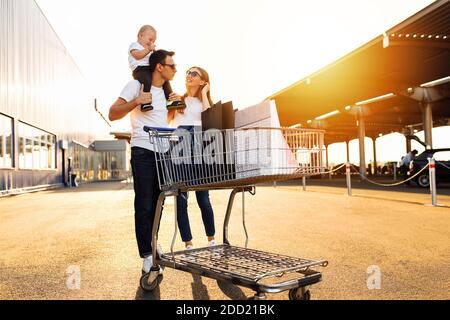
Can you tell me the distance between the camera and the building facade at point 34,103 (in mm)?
18375

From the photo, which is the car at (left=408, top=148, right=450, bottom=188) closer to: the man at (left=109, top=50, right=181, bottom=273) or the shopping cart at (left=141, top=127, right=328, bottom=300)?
the shopping cart at (left=141, top=127, right=328, bottom=300)

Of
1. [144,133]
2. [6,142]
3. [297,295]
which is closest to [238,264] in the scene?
[297,295]

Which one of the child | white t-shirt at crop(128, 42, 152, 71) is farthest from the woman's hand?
white t-shirt at crop(128, 42, 152, 71)

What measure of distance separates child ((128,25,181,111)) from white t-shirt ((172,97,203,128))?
37 centimetres

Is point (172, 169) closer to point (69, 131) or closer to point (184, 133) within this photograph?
point (184, 133)

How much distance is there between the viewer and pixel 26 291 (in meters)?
3.48

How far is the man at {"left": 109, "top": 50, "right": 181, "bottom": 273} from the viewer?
11.7ft

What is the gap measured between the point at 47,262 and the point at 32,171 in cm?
1892

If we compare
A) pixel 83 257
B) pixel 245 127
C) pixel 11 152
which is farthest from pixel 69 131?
pixel 245 127

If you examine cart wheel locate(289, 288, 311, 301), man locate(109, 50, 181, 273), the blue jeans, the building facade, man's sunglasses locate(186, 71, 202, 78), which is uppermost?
the building facade

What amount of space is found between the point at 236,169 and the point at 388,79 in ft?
82.2

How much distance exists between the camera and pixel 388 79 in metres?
26.0

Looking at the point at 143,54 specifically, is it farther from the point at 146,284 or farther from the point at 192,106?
the point at 146,284

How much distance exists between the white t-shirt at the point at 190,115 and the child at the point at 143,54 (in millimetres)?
366
